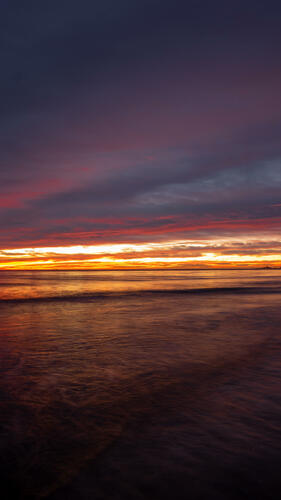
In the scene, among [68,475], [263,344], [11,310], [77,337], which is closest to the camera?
[68,475]

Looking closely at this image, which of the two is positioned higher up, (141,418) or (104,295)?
(141,418)

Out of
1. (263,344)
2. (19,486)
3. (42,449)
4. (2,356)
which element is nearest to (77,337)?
(2,356)

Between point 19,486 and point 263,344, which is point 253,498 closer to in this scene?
point 19,486

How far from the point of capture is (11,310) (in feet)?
68.2

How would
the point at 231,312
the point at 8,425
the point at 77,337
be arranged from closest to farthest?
the point at 8,425 < the point at 77,337 < the point at 231,312

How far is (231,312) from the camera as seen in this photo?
62.9 ft

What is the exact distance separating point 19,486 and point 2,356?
6.40m

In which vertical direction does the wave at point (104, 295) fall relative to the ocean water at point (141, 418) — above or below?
below

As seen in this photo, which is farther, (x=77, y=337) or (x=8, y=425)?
(x=77, y=337)

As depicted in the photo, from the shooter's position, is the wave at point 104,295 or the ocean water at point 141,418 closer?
the ocean water at point 141,418

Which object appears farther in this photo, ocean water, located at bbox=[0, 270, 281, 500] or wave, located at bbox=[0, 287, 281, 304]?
wave, located at bbox=[0, 287, 281, 304]

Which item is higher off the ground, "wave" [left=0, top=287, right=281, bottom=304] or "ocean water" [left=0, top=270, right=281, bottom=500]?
"ocean water" [left=0, top=270, right=281, bottom=500]

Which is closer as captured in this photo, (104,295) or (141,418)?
(141,418)

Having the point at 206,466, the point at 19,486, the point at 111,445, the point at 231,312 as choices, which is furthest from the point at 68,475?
the point at 231,312
